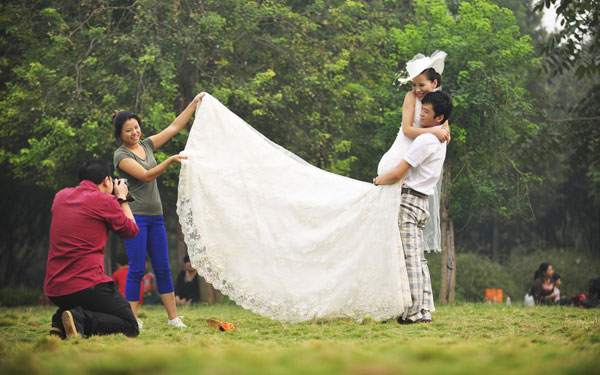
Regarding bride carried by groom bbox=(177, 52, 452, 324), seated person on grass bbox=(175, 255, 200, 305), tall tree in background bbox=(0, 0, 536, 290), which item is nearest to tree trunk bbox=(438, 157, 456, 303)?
tall tree in background bbox=(0, 0, 536, 290)

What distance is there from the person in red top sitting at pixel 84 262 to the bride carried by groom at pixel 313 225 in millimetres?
1034

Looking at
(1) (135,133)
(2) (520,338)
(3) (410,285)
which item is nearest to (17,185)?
(1) (135,133)

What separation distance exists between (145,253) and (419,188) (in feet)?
9.34

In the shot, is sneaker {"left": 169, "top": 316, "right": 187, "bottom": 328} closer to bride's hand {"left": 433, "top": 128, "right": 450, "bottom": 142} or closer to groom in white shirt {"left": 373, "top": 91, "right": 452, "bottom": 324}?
groom in white shirt {"left": 373, "top": 91, "right": 452, "bottom": 324}

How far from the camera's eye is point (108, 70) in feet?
45.4

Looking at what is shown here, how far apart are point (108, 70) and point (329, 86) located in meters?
4.95

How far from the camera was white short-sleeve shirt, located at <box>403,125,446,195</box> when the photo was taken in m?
6.23

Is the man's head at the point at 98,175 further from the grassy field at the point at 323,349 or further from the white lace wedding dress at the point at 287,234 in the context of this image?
the grassy field at the point at 323,349

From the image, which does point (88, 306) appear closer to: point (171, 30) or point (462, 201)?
point (171, 30)

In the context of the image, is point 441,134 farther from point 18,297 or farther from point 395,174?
point 18,297

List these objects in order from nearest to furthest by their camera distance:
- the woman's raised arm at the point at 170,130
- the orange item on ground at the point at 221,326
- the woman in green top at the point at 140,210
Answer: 1. the orange item on ground at the point at 221,326
2. the woman in green top at the point at 140,210
3. the woman's raised arm at the point at 170,130

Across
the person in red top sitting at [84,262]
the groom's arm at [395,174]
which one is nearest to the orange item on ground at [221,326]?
the person in red top sitting at [84,262]

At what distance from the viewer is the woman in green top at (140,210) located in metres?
6.11

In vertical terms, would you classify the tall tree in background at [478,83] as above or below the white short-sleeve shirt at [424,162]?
above
